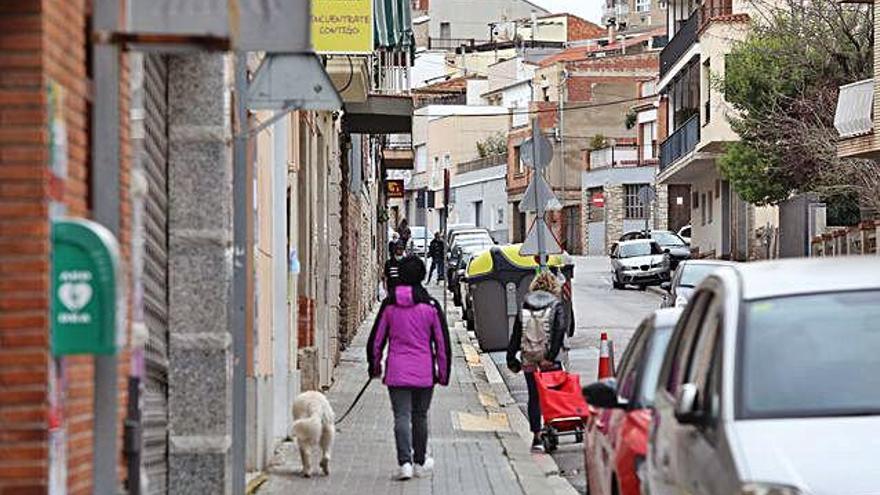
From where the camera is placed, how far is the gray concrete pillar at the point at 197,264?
1062cm

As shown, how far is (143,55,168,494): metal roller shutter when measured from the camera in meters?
9.80

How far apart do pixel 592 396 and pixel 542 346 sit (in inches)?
290

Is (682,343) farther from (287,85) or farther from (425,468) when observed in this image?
(425,468)

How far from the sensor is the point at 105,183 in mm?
6512

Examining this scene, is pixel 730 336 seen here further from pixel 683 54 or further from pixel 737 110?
pixel 683 54

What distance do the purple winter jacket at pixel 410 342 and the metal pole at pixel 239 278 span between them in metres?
2.96

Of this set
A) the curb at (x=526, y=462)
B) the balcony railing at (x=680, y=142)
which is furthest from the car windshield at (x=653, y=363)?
the balcony railing at (x=680, y=142)

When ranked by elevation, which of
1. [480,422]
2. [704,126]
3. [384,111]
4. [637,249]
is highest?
[704,126]

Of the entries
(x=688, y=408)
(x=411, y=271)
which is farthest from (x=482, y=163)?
(x=688, y=408)

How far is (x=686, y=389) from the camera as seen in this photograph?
7.28 m

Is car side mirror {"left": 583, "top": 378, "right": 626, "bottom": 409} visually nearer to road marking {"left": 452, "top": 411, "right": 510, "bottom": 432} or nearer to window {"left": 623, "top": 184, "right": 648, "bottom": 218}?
road marking {"left": 452, "top": 411, "right": 510, "bottom": 432}

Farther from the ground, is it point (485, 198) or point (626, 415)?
point (485, 198)

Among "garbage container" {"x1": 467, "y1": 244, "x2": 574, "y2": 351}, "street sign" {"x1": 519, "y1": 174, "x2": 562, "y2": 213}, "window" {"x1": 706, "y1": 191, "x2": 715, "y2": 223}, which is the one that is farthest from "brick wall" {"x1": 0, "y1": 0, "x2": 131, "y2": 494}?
"window" {"x1": 706, "y1": 191, "x2": 715, "y2": 223}

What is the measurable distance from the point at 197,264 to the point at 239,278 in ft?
2.28
